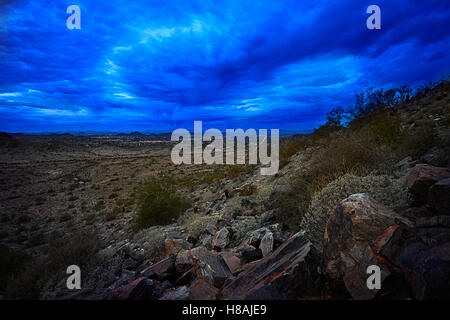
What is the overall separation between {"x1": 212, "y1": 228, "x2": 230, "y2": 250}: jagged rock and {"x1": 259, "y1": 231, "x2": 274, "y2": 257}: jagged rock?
48.7 inches

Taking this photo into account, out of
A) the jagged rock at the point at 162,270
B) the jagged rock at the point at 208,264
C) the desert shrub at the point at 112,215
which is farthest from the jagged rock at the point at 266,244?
the desert shrub at the point at 112,215

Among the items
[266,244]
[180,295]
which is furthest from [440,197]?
[180,295]

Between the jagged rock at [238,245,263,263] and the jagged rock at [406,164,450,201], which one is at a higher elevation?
the jagged rock at [406,164,450,201]

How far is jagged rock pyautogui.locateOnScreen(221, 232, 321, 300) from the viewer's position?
2258 mm

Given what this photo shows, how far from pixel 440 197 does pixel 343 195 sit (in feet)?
Result: 3.92

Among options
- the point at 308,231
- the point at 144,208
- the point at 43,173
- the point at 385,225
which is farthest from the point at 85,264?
the point at 43,173

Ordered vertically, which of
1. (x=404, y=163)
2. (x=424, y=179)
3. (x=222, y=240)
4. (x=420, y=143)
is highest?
(x=420, y=143)

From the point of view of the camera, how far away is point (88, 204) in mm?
14453

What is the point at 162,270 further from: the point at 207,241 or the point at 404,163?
the point at 404,163

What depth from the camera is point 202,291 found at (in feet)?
A: 8.99

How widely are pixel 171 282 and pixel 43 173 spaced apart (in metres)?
31.2

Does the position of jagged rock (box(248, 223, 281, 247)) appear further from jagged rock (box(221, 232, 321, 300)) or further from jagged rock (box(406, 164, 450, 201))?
jagged rock (box(406, 164, 450, 201))

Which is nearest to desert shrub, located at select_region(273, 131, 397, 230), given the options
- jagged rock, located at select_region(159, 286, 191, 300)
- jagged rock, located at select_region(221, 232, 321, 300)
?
jagged rock, located at select_region(221, 232, 321, 300)
